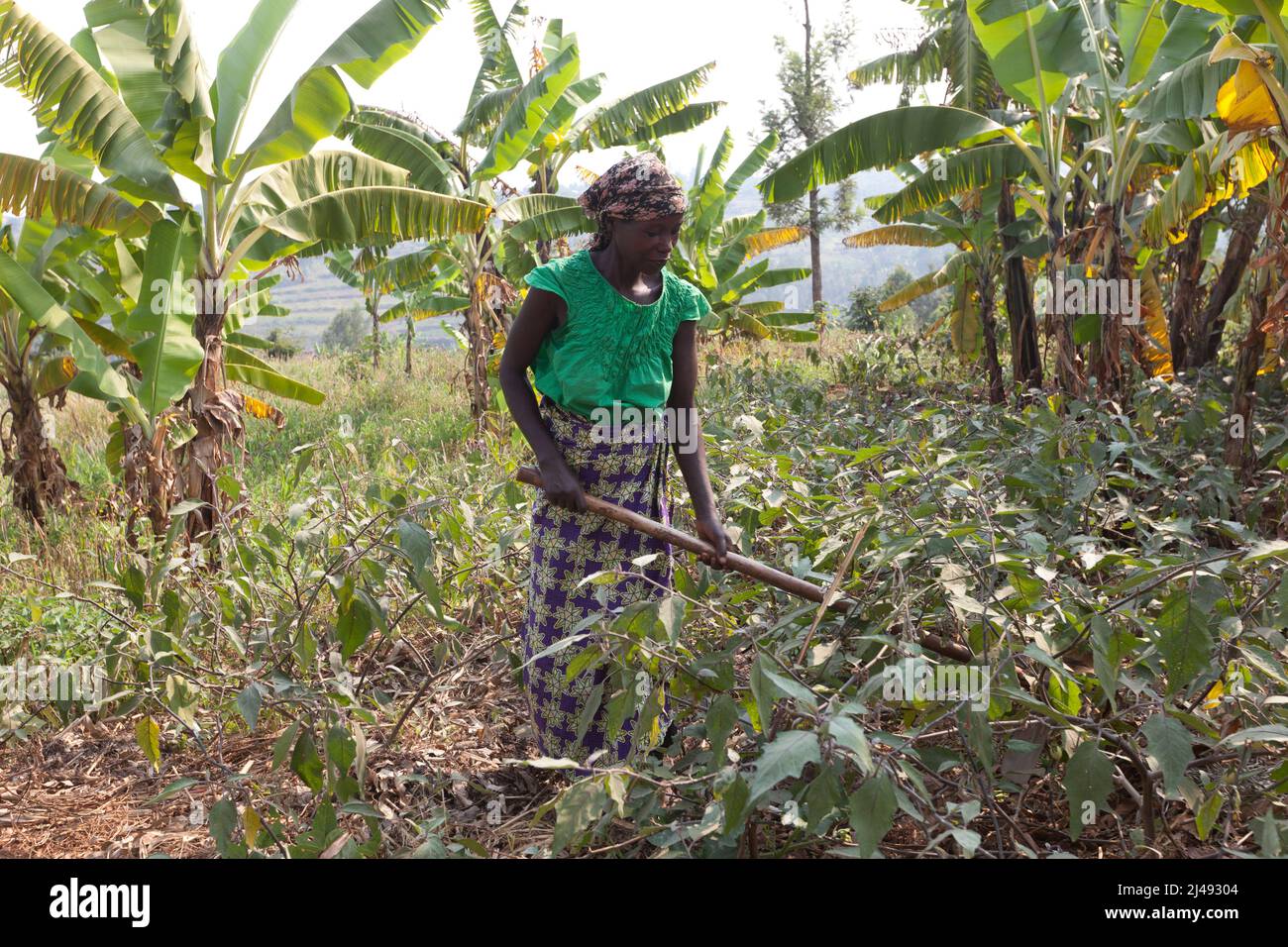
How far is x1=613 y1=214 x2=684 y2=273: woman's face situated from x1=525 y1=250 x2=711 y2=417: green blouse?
0.38 ft

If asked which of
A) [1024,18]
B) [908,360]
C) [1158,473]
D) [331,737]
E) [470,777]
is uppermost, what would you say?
[1024,18]

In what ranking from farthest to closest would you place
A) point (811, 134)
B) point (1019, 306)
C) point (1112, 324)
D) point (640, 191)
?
point (811, 134)
point (1019, 306)
point (1112, 324)
point (640, 191)

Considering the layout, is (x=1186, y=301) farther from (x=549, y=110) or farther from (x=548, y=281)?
(x=548, y=281)

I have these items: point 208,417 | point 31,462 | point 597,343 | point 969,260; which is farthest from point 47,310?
point 969,260

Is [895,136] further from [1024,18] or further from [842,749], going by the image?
[842,749]

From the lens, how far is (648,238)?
2.38 metres

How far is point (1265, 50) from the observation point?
4.83m

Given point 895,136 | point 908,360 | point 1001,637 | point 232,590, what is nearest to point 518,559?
point 232,590

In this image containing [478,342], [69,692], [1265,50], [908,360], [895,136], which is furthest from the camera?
[908,360]

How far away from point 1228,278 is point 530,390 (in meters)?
6.68

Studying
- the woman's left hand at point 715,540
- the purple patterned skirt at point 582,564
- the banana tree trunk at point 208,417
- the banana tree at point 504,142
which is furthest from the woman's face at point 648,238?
the banana tree at point 504,142

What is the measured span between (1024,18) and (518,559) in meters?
4.57

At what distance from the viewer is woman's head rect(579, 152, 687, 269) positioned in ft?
7.73

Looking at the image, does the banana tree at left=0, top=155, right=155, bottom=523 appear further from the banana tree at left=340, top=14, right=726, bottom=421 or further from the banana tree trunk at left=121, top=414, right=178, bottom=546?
the banana tree at left=340, top=14, right=726, bottom=421
